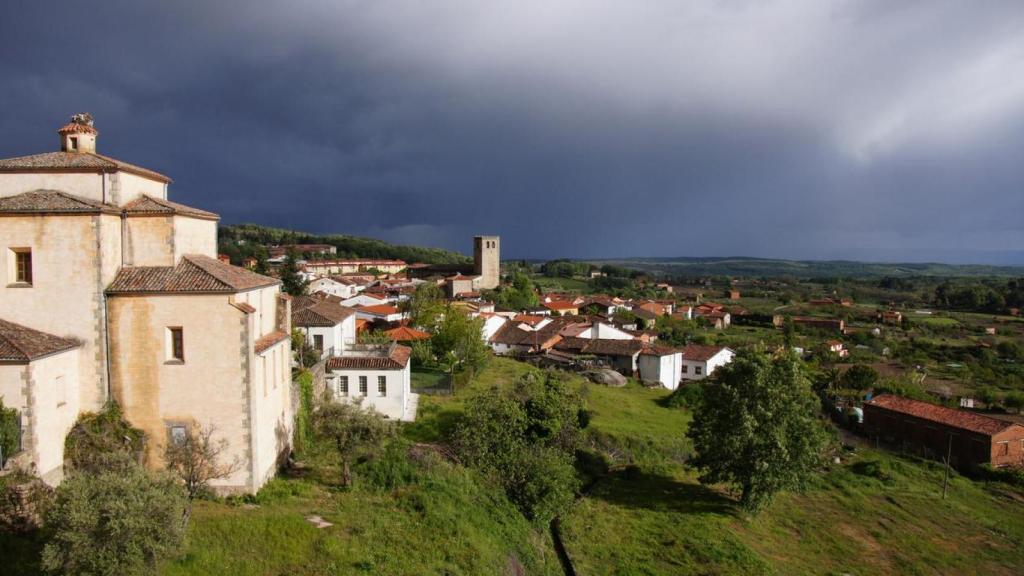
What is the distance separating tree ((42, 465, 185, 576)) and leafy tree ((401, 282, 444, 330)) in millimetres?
35837

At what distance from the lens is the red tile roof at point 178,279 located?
18328 mm

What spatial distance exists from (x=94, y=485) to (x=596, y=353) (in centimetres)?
4647

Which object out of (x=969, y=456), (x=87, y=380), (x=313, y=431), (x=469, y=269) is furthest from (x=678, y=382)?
(x=469, y=269)

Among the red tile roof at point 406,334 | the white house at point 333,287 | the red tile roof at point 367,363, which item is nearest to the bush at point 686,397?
the red tile roof at point 406,334

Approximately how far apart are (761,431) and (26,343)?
88.3 feet

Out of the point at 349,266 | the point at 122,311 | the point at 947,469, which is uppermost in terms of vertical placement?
the point at 122,311

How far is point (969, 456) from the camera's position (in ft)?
135

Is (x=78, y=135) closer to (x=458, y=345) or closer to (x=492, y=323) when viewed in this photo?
(x=458, y=345)

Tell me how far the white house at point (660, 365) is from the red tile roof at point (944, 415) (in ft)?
48.8

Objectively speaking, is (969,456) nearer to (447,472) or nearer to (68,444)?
(447,472)

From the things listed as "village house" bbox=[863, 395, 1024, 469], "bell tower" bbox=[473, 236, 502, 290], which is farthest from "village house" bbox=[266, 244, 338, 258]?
"village house" bbox=[863, 395, 1024, 469]

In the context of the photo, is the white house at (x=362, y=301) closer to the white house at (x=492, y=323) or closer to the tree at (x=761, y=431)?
the white house at (x=492, y=323)

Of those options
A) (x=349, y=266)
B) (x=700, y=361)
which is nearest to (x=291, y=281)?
(x=700, y=361)

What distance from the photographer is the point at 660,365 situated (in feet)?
176
